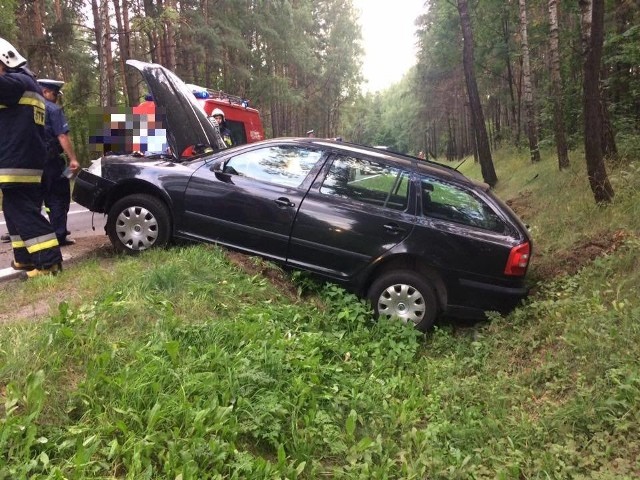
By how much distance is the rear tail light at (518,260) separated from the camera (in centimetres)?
436

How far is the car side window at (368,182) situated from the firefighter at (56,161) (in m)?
2.77

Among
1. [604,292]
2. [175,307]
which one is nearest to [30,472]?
[175,307]

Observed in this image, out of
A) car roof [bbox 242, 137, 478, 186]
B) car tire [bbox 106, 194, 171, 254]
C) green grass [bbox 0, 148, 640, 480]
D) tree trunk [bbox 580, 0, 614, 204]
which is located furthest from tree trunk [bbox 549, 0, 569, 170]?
car tire [bbox 106, 194, 171, 254]

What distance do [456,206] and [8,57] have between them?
4.18m

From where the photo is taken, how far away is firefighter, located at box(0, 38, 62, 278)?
3.91 meters

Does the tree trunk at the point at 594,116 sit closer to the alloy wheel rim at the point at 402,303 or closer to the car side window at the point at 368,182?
the car side window at the point at 368,182

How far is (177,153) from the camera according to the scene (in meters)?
5.70

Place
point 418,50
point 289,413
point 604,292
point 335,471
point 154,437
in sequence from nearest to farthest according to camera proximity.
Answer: point 154,437, point 335,471, point 289,413, point 604,292, point 418,50

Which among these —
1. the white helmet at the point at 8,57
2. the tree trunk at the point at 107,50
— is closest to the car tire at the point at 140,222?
the white helmet at the point at 8,57

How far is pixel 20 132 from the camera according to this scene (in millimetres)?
4070

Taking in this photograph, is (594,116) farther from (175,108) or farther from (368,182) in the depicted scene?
(175,108)

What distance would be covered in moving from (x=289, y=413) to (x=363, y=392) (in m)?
0.69

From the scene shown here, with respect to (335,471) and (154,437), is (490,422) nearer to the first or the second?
(335,471)

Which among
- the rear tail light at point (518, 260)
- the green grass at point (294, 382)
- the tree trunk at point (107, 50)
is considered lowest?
the green grass at point (294, 382)
